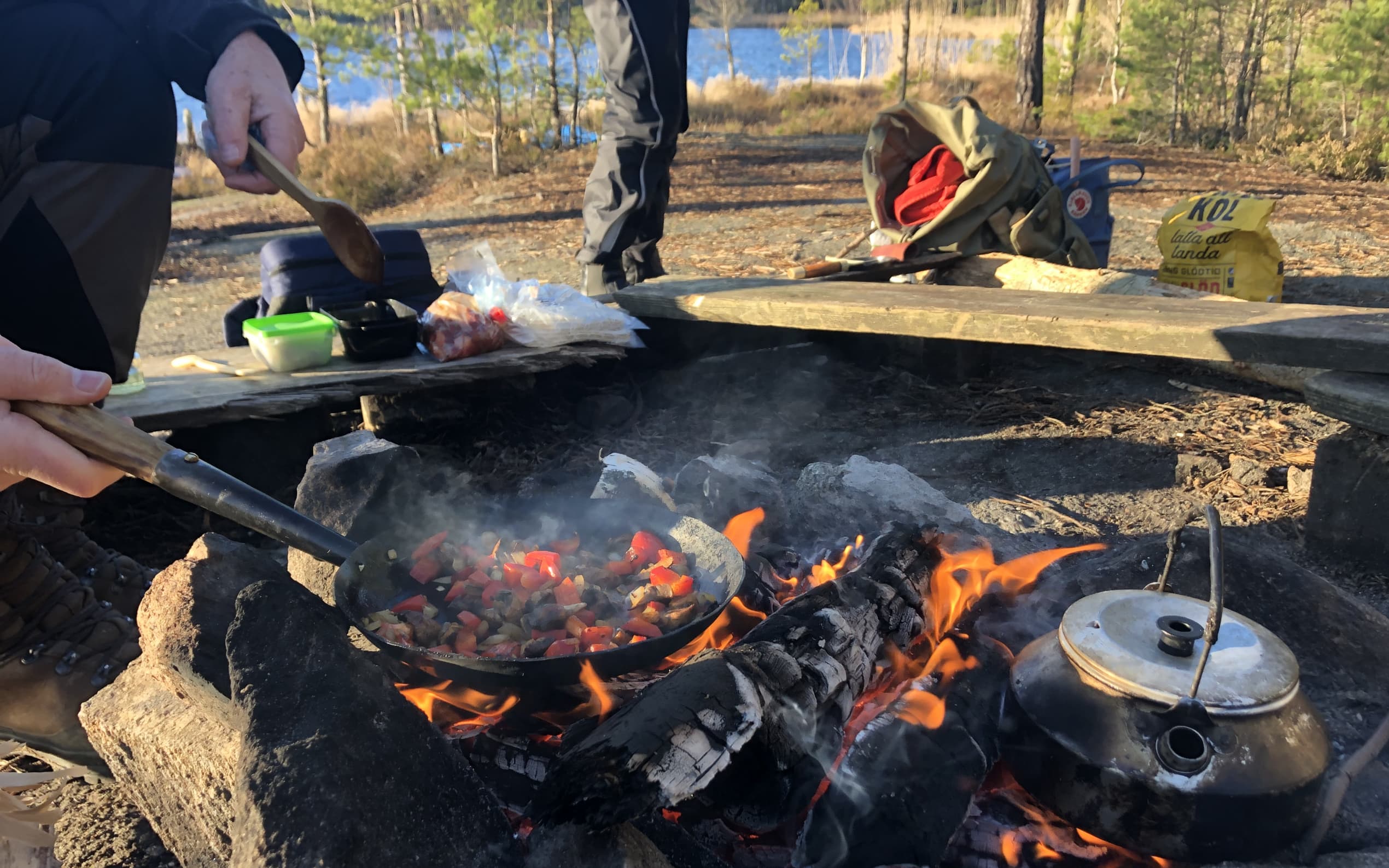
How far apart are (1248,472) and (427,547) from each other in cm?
326

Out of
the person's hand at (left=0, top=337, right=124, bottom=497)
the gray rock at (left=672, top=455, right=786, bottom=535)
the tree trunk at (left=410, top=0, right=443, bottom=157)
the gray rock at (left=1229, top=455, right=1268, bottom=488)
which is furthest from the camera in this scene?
the tree trunk at (left=410, top=0, right=443, bottom=157)

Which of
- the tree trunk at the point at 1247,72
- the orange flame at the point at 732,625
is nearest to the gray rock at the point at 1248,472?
the orange flame at the point at 732,625

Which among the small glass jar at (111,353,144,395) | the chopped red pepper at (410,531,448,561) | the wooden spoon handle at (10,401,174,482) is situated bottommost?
the chopped red pepper at (410,531,448,561)

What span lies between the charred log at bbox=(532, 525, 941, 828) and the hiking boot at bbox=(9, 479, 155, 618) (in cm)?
198

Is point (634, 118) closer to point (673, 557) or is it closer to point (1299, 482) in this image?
point (673, 557)

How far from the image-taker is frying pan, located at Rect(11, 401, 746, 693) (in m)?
1.64

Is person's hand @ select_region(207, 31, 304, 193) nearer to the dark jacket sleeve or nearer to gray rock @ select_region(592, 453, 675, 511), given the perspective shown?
the dark jacket sleeve

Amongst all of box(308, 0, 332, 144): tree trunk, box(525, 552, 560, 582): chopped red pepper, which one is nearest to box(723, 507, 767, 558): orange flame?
box(525, 552, 560, 582): chopped red pepper

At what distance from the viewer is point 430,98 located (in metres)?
16.2

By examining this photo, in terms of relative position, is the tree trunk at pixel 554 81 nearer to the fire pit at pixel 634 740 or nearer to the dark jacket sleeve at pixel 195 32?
the dark jacket sleeve at pixel 195 32

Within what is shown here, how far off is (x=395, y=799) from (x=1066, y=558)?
2.22 m

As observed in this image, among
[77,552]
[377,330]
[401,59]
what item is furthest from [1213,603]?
[401,59]

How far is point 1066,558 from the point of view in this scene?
9.20 feet

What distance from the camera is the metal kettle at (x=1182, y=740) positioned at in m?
1.55
